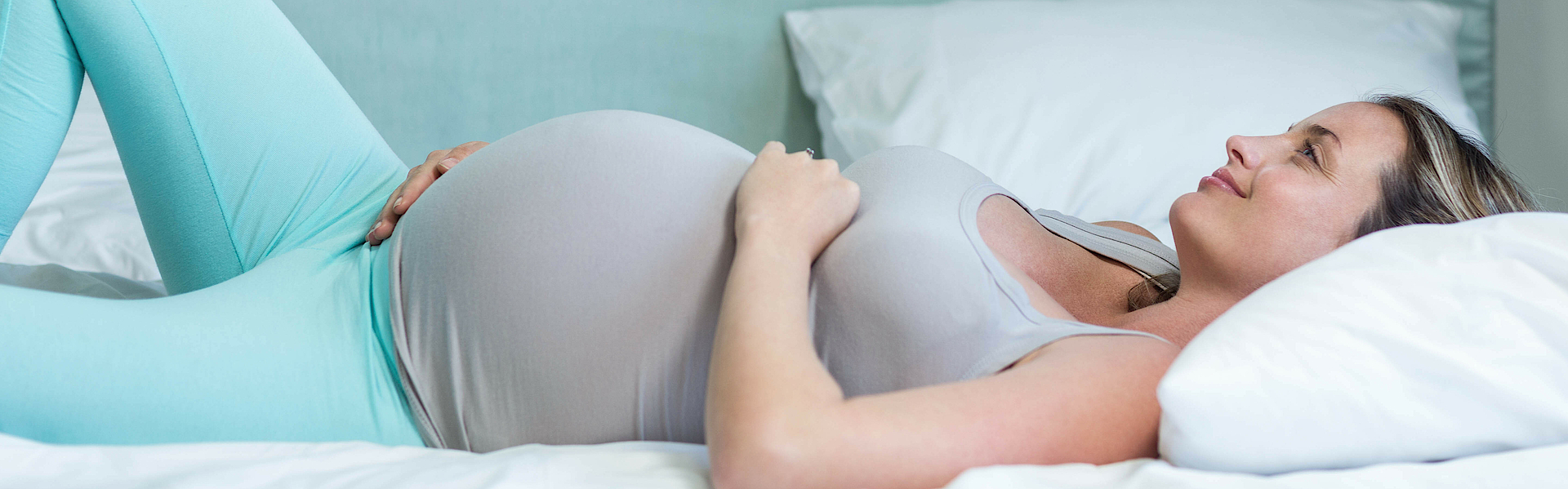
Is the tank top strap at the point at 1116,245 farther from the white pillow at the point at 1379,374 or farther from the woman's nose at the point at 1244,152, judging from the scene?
the white pillow at the point at 1379,374

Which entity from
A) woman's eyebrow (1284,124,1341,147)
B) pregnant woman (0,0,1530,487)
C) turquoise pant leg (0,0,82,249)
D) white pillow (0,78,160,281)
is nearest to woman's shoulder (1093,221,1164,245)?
pregnant woman (0,0,1530,487)

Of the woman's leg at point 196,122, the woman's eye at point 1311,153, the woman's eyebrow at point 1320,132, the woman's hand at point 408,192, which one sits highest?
the woman's leg at point 196,122

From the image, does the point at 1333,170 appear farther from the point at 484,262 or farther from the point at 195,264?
the point at 195,264

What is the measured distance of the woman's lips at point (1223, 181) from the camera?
891 mm

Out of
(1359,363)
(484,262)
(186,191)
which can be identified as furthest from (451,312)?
(1359,363)

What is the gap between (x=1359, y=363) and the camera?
21.2 inches

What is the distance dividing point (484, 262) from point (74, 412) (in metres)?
0.28

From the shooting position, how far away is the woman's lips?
89 cm

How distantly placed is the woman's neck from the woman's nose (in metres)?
0.14

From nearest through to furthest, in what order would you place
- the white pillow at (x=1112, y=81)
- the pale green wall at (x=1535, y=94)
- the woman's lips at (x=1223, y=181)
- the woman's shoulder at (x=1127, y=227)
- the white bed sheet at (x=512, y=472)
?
the white bed sheet at (x=512, y=472)
the woman's lips at (x=1223, y=181)
the woman's shoulder at (x=1127, y=227)
the white pillow at (x=1112, y=81)
the pale green wall at (x=1535, y=94)

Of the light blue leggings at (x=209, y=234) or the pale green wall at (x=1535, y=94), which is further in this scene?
the pale green wall at (x=1535, y=94)

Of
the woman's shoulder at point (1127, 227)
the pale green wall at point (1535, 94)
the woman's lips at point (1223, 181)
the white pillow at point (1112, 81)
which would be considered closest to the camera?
the woman's lips at point (1223, 181)

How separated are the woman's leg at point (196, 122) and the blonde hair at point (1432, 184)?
0.87 meters

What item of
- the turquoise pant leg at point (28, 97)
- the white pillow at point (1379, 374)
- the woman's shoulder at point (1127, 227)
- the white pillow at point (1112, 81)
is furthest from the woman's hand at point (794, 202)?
the white pillow at point (1112, 81)
